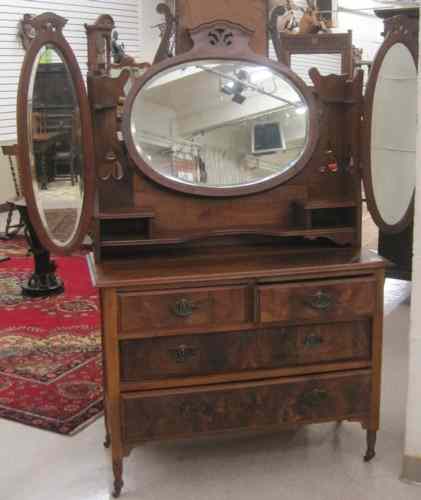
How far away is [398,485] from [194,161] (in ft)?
4.30

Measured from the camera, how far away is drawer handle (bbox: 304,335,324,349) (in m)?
2.35

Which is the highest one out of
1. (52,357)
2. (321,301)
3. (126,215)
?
(126,215)

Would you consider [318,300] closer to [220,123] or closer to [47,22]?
[220,123]

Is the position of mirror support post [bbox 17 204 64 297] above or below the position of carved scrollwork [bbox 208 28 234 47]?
below

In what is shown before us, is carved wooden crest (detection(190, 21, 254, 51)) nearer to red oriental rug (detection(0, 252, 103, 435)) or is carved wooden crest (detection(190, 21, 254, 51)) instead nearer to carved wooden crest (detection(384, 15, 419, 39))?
carved wooden crest (detection(384, 15, 419, 39))

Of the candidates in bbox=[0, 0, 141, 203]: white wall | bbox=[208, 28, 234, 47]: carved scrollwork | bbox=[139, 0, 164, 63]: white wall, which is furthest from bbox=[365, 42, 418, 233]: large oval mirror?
bbox=[139, 0, 164, 63]: white wall

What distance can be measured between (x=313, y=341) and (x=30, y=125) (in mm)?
1154

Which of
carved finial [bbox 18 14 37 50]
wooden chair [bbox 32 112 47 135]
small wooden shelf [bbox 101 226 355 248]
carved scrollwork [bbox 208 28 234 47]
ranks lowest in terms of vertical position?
small wooden shelf [bbox 101 226 355 248]

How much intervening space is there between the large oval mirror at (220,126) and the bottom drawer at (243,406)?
0.69 m

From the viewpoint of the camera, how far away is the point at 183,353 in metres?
2.26

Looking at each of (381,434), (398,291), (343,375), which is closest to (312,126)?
(343,375)

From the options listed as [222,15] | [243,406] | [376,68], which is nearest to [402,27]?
[376,68]

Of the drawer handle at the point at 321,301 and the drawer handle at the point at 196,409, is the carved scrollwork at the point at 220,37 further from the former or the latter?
the drawer handle at the point at 196,409

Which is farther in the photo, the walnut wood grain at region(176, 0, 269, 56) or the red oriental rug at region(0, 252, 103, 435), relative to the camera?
the red oriental rug at region(0, 252, 103, 435)
